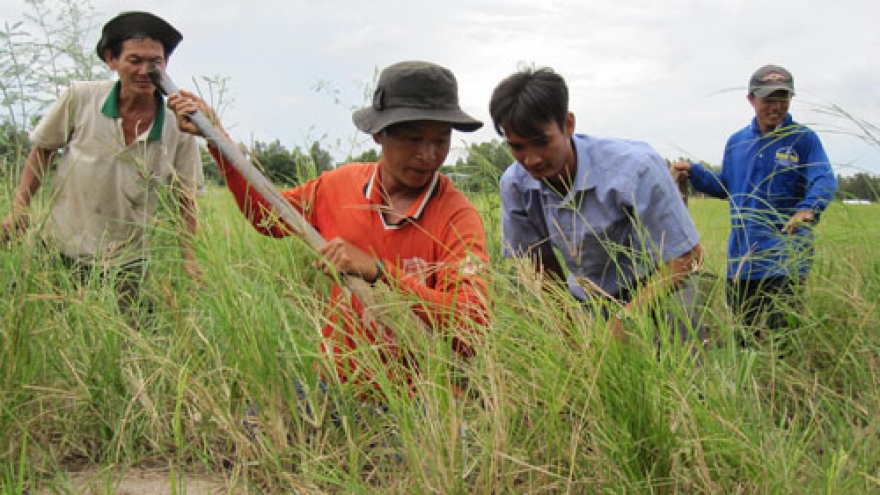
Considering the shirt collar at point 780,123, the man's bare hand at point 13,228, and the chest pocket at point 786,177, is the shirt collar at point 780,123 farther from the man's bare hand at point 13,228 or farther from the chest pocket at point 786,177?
the man's bare hand at point 13,228

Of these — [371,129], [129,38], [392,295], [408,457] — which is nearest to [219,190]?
[129,38]

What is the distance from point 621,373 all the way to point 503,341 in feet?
1.12

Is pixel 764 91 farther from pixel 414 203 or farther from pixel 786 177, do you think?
pixel 414 203

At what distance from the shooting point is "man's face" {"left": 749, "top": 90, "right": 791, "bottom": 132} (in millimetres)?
4348

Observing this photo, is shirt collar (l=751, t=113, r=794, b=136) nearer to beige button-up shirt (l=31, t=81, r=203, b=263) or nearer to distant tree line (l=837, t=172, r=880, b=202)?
distant tree line (l=837, t=172, r=880, b=202)

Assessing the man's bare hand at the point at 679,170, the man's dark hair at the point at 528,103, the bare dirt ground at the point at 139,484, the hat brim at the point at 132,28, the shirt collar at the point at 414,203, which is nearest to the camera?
the bare dirt ground at the point at 139,484

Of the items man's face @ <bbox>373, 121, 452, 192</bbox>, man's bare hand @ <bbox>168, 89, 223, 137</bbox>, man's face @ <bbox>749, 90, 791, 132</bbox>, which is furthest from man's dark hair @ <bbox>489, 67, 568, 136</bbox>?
man's face @ <bbox>749, 90, 791, 132</bbox>

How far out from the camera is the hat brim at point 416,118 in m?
2.39

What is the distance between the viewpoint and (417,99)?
2.46 m

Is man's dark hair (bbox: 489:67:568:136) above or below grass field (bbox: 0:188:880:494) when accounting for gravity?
above

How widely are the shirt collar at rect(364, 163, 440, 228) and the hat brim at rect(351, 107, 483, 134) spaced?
17cm

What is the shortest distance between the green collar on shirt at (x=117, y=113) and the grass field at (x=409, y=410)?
3.47ft

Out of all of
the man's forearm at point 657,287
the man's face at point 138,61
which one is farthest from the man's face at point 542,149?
the man's face at point 138,61

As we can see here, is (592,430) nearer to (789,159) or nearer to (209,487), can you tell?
(209,487)
